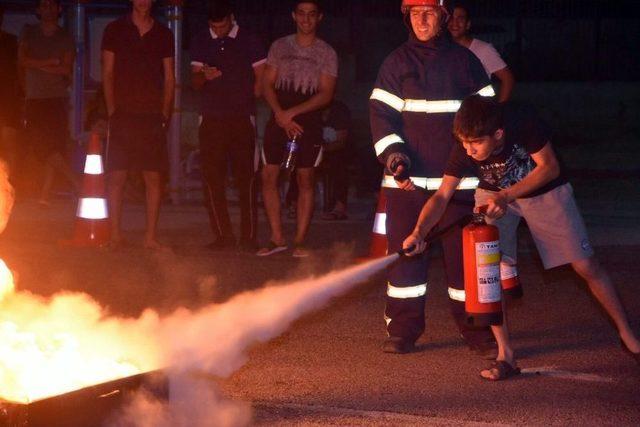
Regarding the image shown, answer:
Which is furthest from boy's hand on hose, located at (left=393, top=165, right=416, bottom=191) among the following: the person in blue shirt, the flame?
the person in blue shirt

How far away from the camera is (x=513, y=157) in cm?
673

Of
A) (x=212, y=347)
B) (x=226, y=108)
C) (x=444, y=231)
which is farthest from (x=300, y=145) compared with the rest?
(x=212, y=347)

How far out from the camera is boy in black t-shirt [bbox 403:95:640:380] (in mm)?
6555

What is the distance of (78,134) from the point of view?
15.1 metres

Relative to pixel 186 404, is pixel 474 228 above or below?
above

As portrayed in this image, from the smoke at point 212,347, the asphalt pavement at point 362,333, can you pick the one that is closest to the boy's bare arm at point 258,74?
the asphalt pavement at point 362,333

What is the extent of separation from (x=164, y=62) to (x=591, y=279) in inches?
204

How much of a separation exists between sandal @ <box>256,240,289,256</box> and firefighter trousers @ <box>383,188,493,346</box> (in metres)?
3.37

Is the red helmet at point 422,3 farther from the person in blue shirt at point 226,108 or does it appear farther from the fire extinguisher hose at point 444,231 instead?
the person in blue shirt at point 226,108

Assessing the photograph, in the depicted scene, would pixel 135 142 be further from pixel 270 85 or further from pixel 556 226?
pixel 556 226

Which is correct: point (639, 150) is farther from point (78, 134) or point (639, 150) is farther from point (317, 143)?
point (317, 143)

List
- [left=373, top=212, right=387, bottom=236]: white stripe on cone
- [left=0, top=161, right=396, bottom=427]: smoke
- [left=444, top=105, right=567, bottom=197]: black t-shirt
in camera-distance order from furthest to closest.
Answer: [left=373, top=212, right=387, bottom=236]: white stripe on cone, [left=444, top=105, right=567, bottom=197]: black t-shirt, [left=0, top=161, right=396, bottom=427]: smoke

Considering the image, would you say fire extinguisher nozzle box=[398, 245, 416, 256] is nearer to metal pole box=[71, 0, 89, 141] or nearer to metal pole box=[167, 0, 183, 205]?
metal pole box=[167, 0, 183, 205]

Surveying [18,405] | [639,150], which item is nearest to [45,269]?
[18,405]
